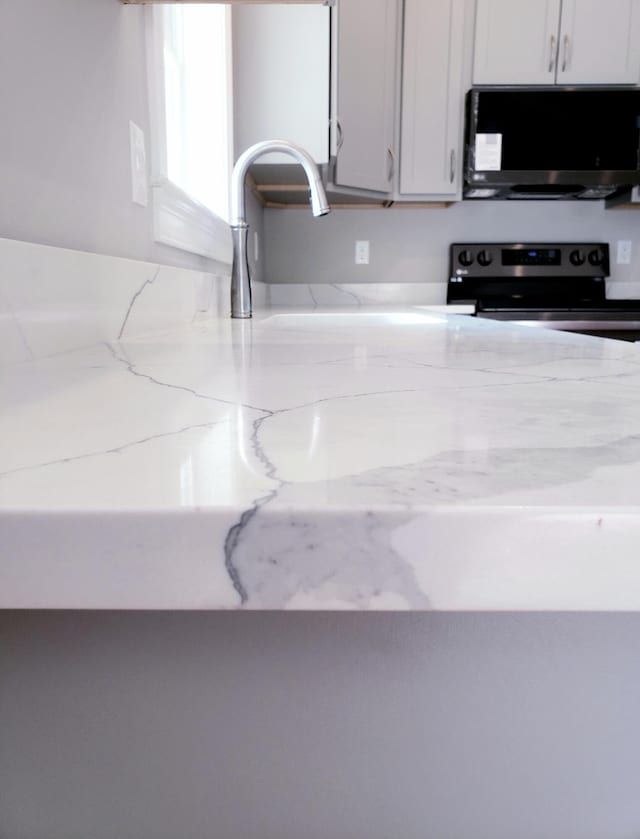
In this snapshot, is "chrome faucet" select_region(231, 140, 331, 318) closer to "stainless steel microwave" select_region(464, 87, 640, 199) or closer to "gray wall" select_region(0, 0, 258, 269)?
"gray wall" select_region(0, 0, 258, 269)

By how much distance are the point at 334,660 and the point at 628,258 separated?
126 inches

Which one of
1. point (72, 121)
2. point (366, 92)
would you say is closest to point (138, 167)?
point (72, 121)

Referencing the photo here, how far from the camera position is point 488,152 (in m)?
2.67

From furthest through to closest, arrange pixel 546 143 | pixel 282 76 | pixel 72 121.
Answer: pixel 546 143 → pixel 282 76 → pixel 72 121

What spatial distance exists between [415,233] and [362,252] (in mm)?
276

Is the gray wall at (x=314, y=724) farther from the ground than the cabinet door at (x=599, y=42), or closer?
closer

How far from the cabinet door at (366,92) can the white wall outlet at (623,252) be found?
1257 mm

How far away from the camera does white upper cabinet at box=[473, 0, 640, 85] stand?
2617 millimetres

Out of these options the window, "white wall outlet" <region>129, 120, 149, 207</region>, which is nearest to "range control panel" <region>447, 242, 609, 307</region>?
the window

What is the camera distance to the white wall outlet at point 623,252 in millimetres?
3158

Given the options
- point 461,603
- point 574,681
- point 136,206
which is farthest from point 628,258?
point 461,603

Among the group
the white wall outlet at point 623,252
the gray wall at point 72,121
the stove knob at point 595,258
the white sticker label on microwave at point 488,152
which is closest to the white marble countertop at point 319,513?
the gray wall at point 72,121

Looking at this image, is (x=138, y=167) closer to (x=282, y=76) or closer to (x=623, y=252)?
(x=282, y=76)

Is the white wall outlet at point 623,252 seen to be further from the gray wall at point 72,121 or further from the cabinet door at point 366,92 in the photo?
the gray wall at point 72,121
